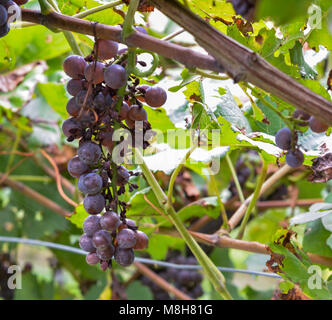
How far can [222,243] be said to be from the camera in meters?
0.95

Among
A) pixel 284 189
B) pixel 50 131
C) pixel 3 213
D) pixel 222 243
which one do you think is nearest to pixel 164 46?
pixel 222 243

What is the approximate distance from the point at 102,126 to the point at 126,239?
0.16 meters

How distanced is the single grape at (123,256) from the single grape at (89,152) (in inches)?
5.6

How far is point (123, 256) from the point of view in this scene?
0.56 meters

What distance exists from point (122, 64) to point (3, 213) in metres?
1.46

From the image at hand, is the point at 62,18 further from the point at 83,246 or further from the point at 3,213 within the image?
the point at 3,213

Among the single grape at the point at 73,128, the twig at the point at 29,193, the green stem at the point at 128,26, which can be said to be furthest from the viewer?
the twig at the point at 29,193

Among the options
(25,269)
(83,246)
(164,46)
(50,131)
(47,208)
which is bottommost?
(83,246)

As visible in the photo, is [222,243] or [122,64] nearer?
[122,64]

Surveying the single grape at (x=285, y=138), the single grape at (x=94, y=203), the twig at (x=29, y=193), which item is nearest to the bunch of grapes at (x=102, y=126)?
the single grape at (x=94, y=203)

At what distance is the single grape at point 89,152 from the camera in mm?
491

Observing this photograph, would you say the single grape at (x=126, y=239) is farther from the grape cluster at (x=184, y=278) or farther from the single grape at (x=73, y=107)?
the grape cluster at (x=184, y=278)

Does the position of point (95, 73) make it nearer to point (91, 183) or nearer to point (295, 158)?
point (91, 183)

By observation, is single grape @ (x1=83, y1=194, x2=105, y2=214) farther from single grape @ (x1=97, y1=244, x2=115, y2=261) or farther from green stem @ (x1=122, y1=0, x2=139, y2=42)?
green stem @ (x1=122, y1=0, x2=139, y2=42)
